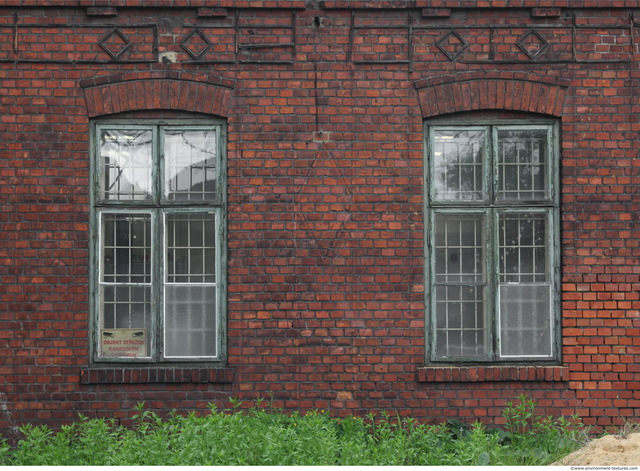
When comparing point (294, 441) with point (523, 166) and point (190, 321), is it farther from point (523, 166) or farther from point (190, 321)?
point (523, 166)

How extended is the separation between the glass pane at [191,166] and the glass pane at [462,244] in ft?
7.33

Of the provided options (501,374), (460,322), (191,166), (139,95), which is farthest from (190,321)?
(501,374)

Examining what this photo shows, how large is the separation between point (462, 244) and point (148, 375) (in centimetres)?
321

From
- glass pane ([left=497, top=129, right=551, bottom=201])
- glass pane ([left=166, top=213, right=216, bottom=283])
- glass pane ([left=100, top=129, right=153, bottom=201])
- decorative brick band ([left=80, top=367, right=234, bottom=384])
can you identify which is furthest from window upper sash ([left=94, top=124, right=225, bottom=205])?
glass pane ([left=497, top=129, right=551, bottom=201])

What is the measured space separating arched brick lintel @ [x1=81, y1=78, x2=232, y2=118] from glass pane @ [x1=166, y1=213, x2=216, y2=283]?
3.44 feet

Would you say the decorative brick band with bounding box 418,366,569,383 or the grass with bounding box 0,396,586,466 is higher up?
the decorative brick band with bounding box 418,366,569,383

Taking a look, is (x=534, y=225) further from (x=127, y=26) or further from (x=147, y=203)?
(x=127, y=26)

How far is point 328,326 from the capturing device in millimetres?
6984

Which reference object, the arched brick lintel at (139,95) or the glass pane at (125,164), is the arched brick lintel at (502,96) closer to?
the arched brick lintel at (139,95)

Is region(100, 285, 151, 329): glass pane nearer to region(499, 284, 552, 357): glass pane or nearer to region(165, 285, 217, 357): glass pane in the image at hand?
region(165, 285, 217, 357): glass pane

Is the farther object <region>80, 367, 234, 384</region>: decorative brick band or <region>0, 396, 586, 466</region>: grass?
<region>80, 367, 234, 384</region>: decorative brick band

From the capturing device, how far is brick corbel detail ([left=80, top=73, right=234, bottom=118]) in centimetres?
699

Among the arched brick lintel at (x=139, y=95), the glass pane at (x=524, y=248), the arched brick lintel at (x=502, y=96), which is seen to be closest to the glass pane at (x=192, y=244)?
the arched brick lintel at (x=139, y=95)

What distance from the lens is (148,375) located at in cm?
690
